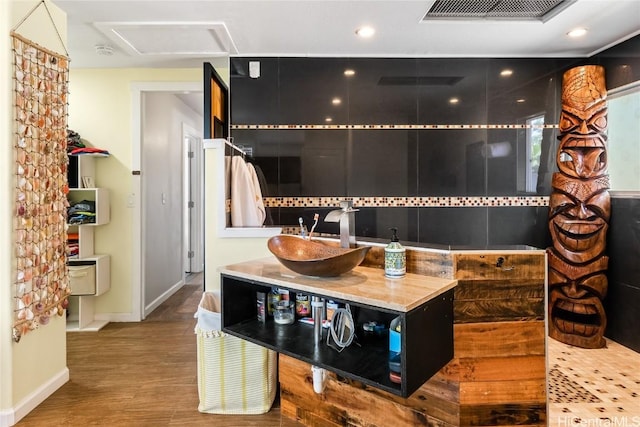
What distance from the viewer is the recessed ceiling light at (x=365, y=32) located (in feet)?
8.18

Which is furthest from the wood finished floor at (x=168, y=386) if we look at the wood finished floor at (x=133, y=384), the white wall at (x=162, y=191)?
the white wall at (x=162, y=191)

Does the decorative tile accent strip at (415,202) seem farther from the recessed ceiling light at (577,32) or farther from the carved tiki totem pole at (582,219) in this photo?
the recessed ceiling light at (577,32)

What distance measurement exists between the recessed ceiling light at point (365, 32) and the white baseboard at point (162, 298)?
10.3 feet

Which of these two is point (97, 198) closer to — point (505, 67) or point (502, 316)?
point (502, 316)

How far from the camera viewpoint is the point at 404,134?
120 inches

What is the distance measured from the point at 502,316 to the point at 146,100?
3.52 metres

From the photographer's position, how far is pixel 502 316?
1.40m

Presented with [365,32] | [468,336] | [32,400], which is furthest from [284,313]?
[365,32]

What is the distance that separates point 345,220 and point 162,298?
3.08 m

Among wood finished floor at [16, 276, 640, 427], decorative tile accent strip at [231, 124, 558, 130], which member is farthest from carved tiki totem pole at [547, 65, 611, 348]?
decorative tile accent strip at [231, 124, 558, 130]

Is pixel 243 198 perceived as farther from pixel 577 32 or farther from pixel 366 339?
pixel 577 32

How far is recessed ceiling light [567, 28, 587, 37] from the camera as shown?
2519 mm

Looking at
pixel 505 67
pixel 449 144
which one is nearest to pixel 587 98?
pixel 505 67

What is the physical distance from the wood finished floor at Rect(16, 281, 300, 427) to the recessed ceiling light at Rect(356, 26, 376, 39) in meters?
2.54
